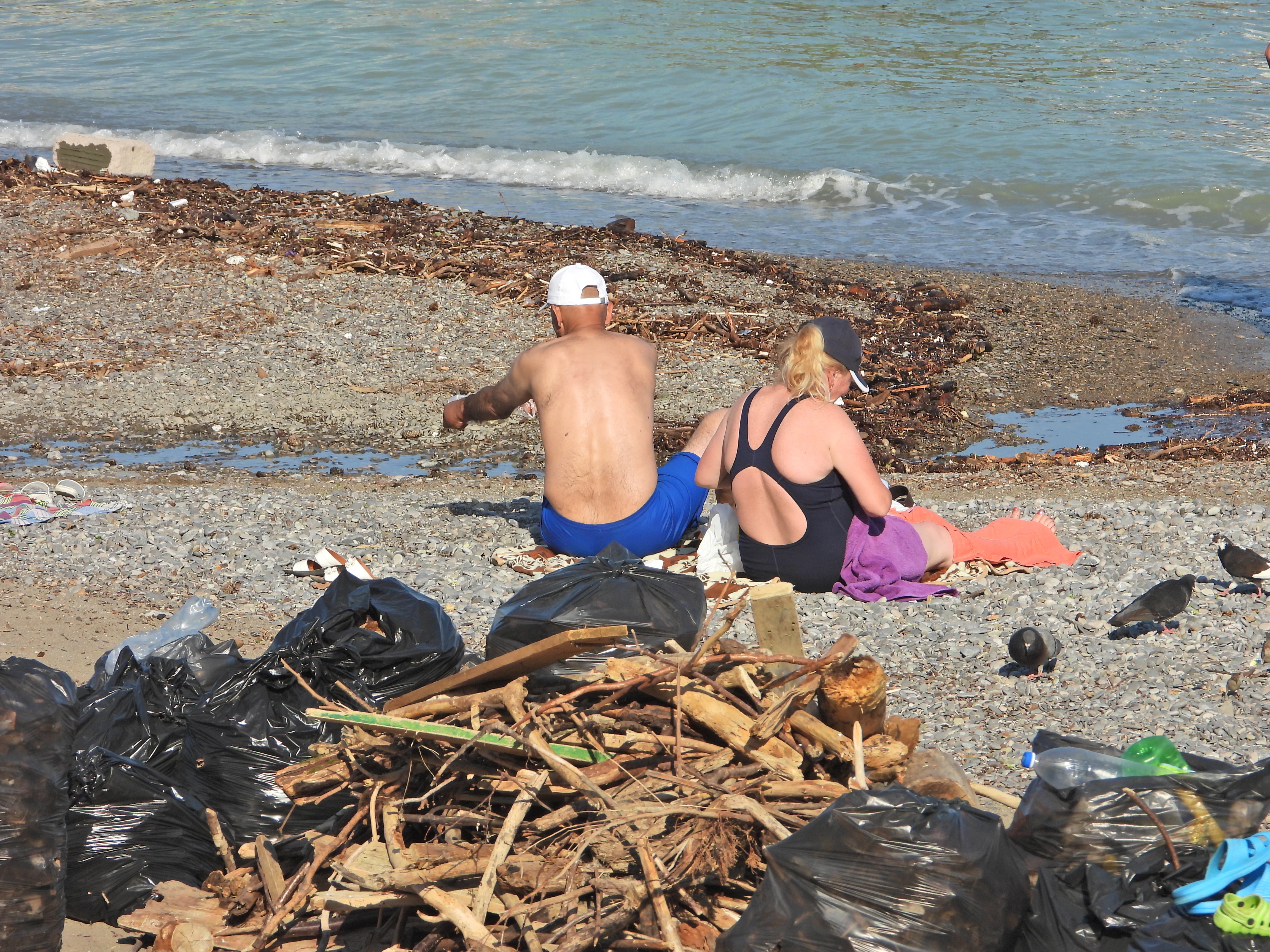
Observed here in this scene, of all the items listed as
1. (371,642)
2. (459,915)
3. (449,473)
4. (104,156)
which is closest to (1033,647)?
(371,642)

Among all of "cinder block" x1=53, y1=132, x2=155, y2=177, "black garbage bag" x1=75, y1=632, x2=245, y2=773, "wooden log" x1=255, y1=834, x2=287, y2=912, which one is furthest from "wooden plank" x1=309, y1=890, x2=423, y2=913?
"cinder block" x1=53, y1=132, x2=155, y2=177

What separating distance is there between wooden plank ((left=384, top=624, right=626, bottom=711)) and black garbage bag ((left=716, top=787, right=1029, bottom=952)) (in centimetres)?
86

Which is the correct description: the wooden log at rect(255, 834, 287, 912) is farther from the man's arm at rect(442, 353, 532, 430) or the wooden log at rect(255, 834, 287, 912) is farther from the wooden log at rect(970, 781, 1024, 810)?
the man's arm at rect(442, 353, 532, 430)

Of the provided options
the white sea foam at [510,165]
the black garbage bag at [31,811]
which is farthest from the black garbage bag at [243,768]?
the white sea foam at [510,165]

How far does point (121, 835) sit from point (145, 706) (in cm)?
40

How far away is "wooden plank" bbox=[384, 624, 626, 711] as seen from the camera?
3051 mm

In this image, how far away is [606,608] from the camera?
365 cm

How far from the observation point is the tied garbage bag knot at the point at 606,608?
3.61 metres

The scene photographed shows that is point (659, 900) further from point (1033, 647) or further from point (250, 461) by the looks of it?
point (250, 461)

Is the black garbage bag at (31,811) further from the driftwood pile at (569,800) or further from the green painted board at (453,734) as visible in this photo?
the green painted board at (453,734)

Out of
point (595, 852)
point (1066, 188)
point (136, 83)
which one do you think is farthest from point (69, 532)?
point (136, 83)

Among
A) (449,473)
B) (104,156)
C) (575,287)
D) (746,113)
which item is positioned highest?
(746,113)

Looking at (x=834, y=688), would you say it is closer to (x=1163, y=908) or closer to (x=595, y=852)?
(x=595, y=852)

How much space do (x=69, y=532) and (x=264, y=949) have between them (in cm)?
390
